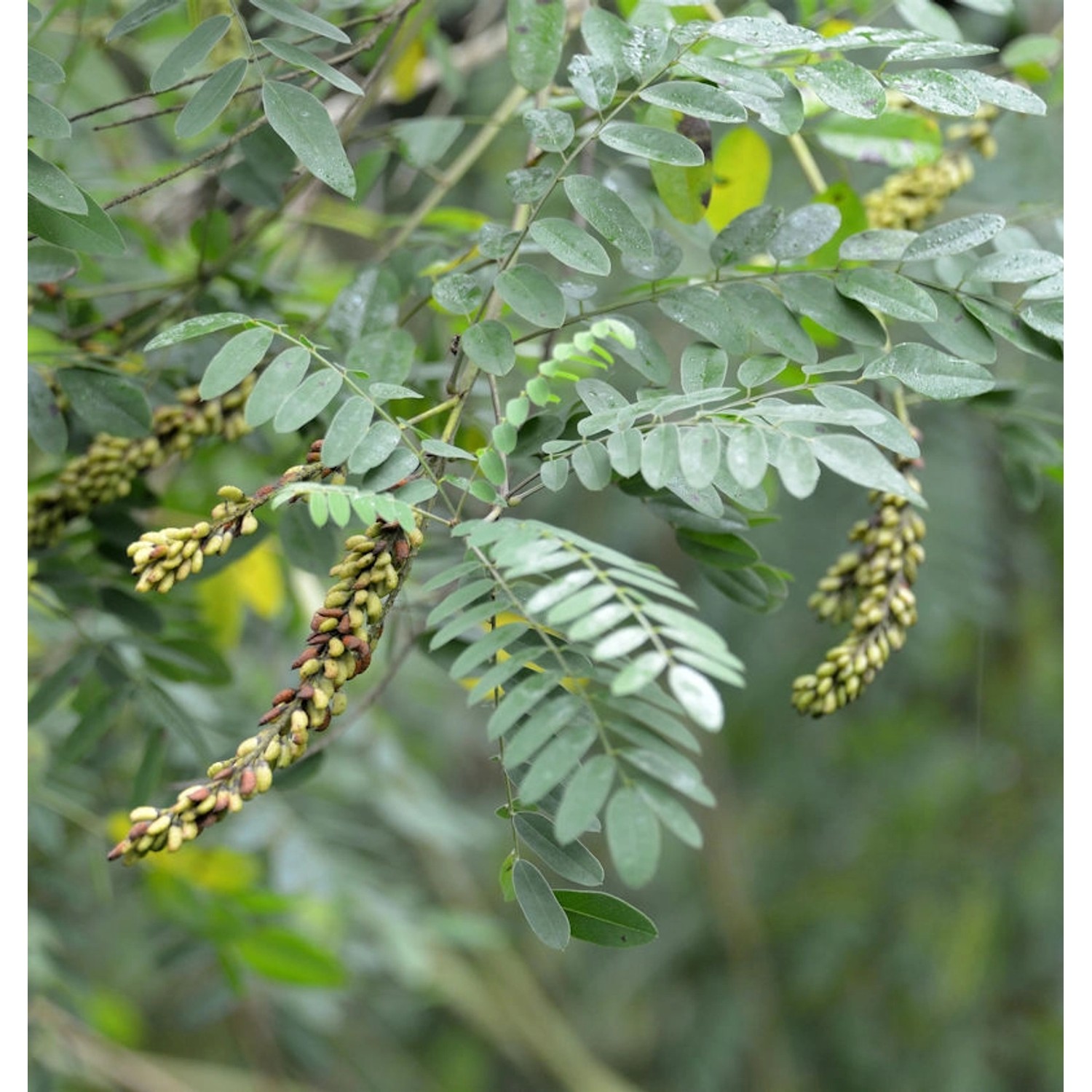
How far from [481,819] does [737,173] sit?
1.32m

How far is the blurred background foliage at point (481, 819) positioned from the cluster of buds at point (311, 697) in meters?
0.19

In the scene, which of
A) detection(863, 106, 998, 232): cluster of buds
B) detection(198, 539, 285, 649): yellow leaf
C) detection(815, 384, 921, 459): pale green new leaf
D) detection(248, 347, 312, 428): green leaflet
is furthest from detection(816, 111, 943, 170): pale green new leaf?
detection(198, 539, 285, 649): yellow leaf

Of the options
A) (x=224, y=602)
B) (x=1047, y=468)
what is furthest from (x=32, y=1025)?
(x=1047, y=468)

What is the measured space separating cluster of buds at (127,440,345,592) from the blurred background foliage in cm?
20

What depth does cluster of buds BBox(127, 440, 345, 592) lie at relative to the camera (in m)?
0.42

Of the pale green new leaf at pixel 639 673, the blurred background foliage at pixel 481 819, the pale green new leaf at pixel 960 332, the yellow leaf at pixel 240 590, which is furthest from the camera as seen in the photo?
the yellow leaf at pixel 240 590

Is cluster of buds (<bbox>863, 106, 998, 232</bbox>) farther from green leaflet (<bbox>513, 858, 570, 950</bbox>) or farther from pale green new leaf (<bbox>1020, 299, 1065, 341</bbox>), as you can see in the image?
green leaflet (<bbox>513, 858, 570, 950</bbox>)

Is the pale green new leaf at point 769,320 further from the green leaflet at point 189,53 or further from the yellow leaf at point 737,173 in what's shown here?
the green leaflet at point 189,53

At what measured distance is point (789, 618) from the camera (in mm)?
1690

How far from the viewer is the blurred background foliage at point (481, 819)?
0.86 m

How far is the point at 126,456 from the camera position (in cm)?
65

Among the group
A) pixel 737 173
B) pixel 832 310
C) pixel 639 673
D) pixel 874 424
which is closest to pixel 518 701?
pixel 639 673

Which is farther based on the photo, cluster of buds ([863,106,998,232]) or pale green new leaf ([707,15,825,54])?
cluster of buds ([863,106,998,232])

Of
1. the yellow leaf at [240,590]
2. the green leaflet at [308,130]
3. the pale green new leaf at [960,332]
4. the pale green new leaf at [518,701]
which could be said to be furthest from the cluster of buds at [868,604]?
the yellow leaf at [240,590]
